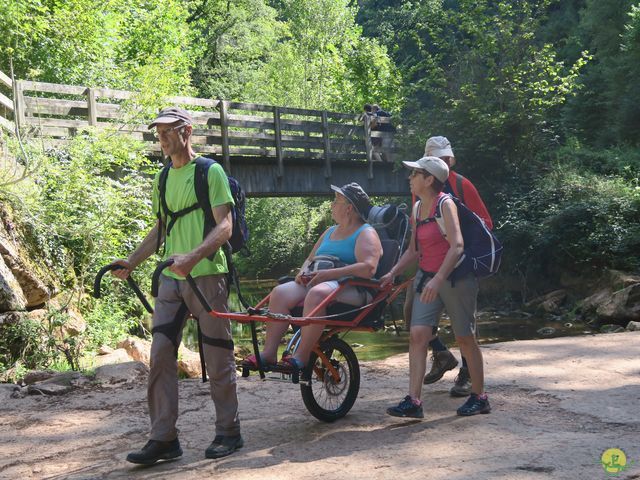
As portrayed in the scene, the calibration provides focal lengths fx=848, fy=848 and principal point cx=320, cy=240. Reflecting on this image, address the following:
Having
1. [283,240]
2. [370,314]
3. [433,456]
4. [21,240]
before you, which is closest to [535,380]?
[370,314]

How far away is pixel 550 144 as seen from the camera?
80.0 feet

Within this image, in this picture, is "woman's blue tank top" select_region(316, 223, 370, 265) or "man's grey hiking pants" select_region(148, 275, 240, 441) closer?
"man's grey hiking pants" select_region(148, 275, 240, 441)

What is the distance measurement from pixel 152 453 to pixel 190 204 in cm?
152

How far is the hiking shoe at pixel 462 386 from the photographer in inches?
267

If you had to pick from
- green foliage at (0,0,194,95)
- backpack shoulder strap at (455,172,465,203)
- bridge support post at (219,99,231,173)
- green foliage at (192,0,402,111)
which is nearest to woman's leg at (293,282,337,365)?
backpack shoulder strap at (455,172,465,203)

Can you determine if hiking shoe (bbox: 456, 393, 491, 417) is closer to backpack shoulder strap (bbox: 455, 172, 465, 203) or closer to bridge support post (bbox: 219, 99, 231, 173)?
backpack shoulder strap (bbox: 455, 172, 465, 203)

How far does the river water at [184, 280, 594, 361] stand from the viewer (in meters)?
14.5

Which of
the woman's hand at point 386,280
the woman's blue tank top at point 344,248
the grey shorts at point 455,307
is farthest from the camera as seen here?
the woman's blue tank top at point 344,248

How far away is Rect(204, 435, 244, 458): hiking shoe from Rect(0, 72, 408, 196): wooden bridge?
958cm

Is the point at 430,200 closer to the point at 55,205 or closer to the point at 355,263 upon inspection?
the point at 355,263

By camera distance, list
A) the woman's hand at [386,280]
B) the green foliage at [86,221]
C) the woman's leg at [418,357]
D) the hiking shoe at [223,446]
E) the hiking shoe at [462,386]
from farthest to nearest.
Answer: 1. the green foliage at [86,221]
2. the hiking shoe at [462,386]
3. the woman's hand at [386,280]
4. the woman's leg at [418,357]
5. the hiking shoe at [223,446]

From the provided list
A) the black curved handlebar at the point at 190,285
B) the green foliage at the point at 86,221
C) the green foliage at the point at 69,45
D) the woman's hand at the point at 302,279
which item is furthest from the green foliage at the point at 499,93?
the black curved handlebar at the point at 190,285

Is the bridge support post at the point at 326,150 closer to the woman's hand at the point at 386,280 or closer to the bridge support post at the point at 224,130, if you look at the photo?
the bridge support post at the point at 224,130

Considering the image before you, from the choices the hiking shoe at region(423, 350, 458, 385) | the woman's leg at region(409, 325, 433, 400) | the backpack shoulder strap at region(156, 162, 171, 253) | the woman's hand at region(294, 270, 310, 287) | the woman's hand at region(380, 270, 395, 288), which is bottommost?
the hiking shoe at region(423, 350, 458, 385)
